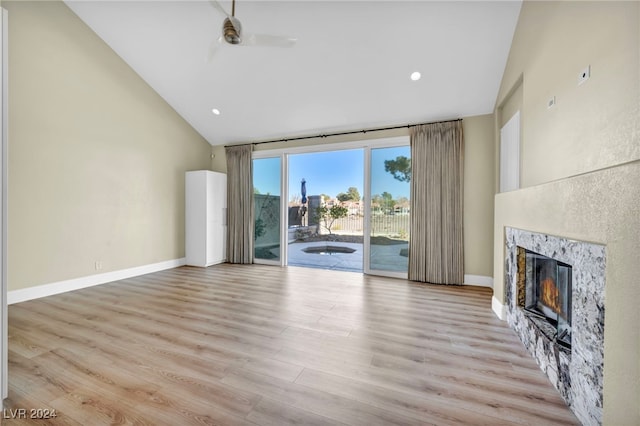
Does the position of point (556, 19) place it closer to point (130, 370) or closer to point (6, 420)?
point (130, 370)

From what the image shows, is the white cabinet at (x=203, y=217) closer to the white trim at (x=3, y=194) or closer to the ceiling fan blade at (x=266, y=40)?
the ceiling fan blade at (x=266, y=40)

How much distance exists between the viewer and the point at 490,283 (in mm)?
4270

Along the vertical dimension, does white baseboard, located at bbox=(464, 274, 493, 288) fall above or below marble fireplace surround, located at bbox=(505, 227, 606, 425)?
below

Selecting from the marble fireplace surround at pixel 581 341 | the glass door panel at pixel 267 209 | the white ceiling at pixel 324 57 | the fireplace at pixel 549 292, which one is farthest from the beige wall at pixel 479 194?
the glass door panel at pixel 267 209

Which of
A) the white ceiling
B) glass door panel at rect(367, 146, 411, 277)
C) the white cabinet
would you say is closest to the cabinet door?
the white cabinet

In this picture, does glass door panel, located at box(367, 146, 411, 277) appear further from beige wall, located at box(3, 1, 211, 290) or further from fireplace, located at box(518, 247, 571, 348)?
beige wall, located at box(3, 1, 211, 290)

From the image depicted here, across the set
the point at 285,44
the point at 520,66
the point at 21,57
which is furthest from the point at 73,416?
the point at 520,66

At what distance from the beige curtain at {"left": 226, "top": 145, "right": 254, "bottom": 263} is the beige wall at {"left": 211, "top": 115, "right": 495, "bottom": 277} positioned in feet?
13.5

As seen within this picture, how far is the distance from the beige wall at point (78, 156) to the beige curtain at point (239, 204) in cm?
115

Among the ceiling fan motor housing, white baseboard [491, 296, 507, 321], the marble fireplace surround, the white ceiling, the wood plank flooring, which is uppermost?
the white ceiling

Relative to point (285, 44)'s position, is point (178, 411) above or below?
below

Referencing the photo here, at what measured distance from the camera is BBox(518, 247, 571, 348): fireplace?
1.87 meters

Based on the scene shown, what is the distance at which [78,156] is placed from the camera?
4035 mm

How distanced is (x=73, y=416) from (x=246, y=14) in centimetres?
401
